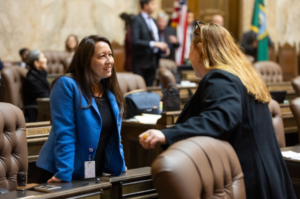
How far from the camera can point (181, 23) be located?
367 inches

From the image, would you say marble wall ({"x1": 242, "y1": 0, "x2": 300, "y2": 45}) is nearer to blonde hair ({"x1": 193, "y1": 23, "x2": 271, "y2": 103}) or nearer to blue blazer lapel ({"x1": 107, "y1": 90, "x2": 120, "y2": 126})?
blue blazer lapel ({"x1": 107, "y1": 90, "x2": 120, "y2": 126})

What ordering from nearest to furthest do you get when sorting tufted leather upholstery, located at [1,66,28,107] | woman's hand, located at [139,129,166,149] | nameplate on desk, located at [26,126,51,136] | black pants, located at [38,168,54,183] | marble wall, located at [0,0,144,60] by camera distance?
1. woman's hand, located at [139,129,166,149]
2. black pants, located at [38,168,54,183]
3. nameplate on desk, located at [26,126,51,136]
4. tufted leather upholstery, located at [1,66,28,107]
5. marble wall, located at [0,0,144,60]

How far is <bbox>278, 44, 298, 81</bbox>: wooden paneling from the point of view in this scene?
11.0 m

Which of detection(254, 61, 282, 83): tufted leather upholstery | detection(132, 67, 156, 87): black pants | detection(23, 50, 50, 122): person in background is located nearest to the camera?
detection(23, 50, 50, 122): person in background

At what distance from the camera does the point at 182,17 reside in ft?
30.6

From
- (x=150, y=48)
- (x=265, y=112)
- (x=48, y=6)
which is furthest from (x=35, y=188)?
(x=48, y=6)

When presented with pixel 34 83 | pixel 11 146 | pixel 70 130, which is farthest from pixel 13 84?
pixel 70 130

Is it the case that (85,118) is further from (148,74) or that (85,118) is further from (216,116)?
(148,74)

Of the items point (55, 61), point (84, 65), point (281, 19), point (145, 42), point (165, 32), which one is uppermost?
point (281, 19)

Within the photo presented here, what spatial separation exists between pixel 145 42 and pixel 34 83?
5.78 feet

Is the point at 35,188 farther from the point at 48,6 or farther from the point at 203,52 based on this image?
the point at 48,6

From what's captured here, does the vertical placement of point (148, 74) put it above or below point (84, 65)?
below

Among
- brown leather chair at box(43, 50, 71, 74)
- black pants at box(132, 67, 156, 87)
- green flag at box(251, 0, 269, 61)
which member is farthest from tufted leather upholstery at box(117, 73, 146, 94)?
green flag at box(251, 0, 269, 61)

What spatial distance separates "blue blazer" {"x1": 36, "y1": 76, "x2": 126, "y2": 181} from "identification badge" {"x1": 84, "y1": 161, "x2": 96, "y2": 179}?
6 centimetres
